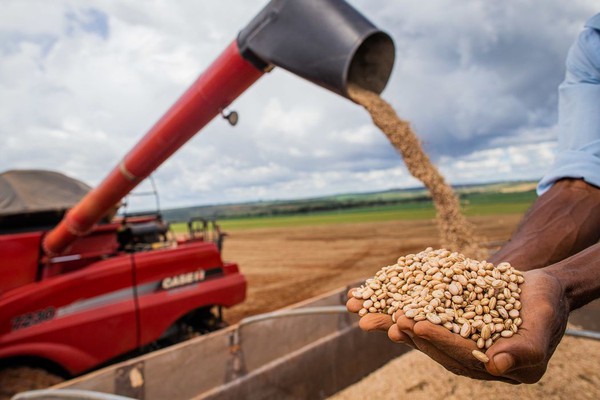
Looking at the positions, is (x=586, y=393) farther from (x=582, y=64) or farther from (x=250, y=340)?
(x=250, y=340)

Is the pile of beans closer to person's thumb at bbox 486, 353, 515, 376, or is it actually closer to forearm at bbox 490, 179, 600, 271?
person's thumb at bbox 486, 353, 515, 376

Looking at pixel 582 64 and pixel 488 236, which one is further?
pixel 488 236

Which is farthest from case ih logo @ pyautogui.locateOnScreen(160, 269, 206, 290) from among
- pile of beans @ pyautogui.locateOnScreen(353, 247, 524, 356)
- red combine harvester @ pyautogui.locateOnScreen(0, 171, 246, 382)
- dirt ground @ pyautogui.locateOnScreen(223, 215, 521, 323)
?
pile of beans @ pyautogui.locateOnScreen(353, 247, 524, 356)

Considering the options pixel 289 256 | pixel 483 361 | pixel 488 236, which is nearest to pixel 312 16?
pixel 483 361

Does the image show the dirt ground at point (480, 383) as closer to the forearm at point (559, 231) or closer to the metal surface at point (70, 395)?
the forearm at point (559, 231)

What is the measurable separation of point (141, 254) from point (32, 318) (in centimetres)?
88

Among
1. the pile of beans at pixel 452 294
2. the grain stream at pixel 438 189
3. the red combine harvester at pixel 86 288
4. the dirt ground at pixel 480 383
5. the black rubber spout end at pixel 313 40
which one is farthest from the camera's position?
the grain stream at pixel 438 189

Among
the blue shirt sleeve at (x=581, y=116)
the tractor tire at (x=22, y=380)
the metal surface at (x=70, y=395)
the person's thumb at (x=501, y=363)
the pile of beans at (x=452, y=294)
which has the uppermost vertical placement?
the blue shirt sleeve at (x=581, y=116)

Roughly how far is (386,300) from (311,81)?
1.49 metres

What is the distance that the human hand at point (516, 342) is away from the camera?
0.95 metres

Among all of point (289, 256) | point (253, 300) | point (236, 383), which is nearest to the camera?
point (236, 383)

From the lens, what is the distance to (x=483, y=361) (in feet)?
3.24

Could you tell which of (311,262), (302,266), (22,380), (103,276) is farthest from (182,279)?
(311,262)

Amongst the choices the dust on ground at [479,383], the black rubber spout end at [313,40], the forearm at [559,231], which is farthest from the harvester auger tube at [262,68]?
the dust on ground at [479,383]
